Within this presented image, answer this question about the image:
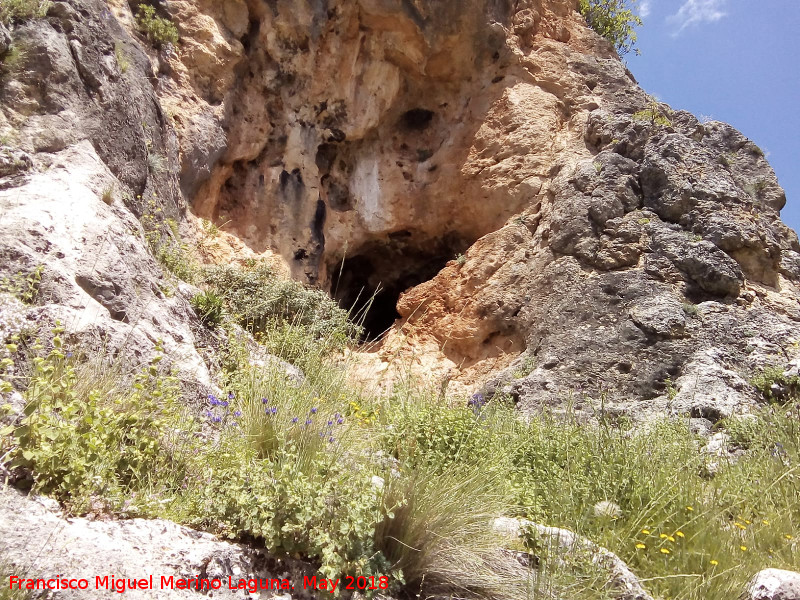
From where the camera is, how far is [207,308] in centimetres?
559

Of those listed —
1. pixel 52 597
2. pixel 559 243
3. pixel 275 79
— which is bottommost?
pixel 52 597

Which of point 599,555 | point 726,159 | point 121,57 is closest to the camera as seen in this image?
point 599,555

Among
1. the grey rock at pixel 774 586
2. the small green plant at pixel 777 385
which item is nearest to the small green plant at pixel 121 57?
the grey rock at pixel 774 586

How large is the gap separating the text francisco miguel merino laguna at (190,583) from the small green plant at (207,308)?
347cm

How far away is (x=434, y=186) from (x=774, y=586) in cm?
Result: 856

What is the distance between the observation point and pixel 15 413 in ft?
8.13

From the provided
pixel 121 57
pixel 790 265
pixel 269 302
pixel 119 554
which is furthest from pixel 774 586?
pixel 121 57

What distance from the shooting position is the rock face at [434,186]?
5332 mm

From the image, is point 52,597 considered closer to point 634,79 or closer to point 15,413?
point 15,413

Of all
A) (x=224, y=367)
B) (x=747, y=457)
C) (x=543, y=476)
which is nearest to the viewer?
(x=543, y=476)

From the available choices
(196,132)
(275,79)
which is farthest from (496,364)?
(275,79)

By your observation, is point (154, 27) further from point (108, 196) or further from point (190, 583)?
point (190, 583)

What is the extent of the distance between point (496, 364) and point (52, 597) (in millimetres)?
6555

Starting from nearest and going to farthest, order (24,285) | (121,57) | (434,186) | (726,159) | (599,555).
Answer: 1. (599,555)
2. (24,285)
3. (121,57)
4. (726,159)
5. (434,186)
